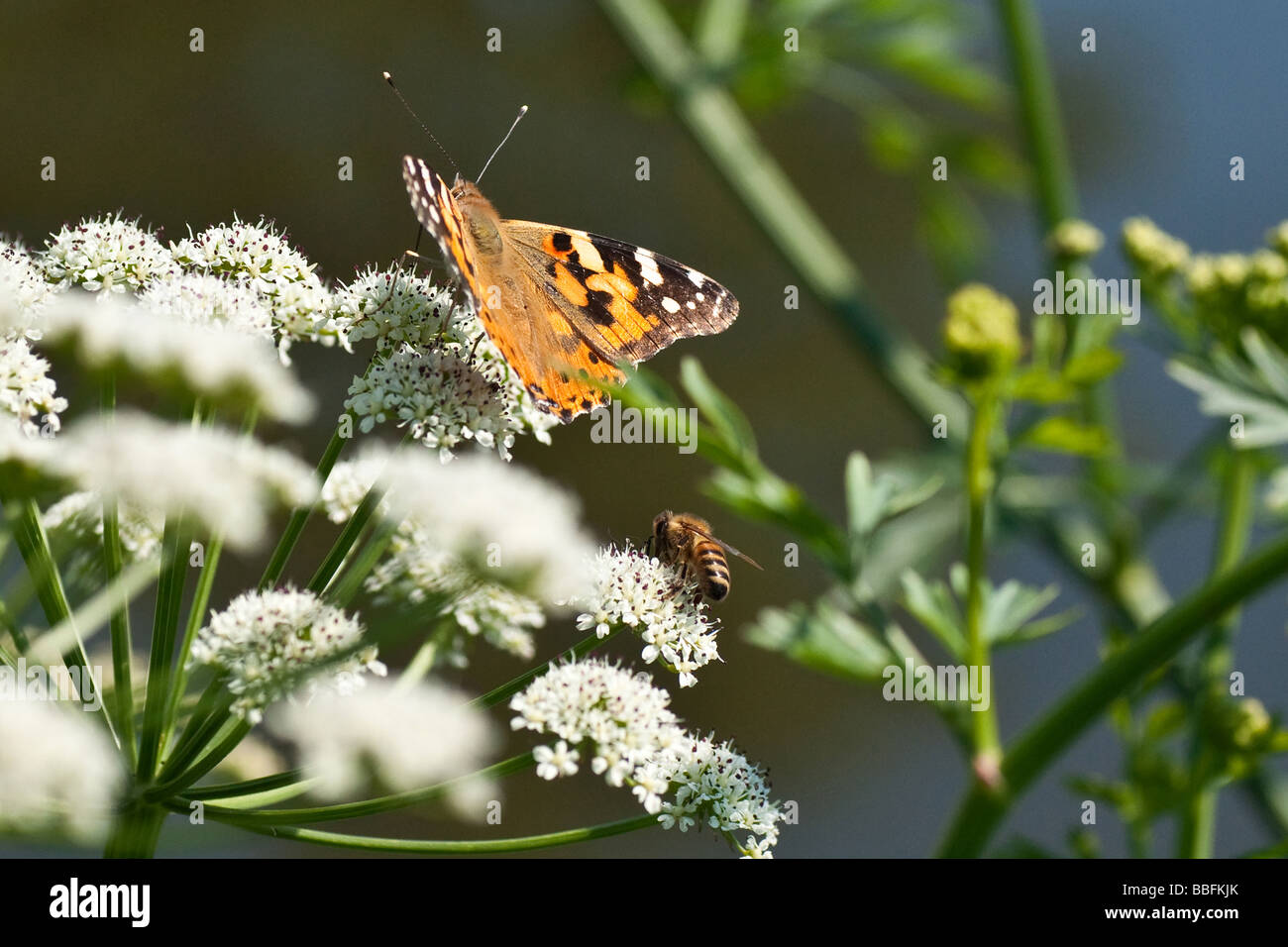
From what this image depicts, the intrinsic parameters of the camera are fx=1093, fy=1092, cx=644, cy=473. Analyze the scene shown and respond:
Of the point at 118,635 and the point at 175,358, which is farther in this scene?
the point at 118,635

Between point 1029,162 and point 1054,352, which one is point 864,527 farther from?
point 1029,162

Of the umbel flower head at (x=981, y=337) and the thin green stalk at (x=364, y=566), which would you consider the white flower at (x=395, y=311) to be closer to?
the thin green stalk at (x=364, y=566)

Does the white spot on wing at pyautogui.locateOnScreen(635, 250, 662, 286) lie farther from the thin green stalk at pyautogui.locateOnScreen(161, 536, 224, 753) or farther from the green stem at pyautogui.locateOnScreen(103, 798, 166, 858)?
the green stem at pyautogui.locateOnScreen(103, 798, 166, 858)

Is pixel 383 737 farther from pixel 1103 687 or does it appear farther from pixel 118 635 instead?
pixel 1103 687

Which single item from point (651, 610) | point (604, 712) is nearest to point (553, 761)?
point (604, 712)

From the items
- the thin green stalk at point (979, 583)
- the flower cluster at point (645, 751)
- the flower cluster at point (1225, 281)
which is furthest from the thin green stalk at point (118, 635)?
the flower cluster at point (1225, 281)

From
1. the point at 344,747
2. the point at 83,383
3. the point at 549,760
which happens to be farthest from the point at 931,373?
the point at 83,383
